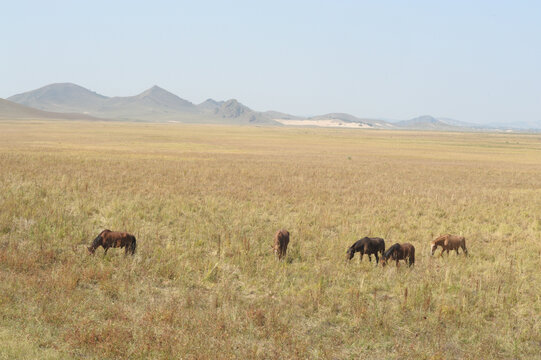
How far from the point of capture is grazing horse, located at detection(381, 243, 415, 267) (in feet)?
33.2

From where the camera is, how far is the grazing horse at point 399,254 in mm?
10133

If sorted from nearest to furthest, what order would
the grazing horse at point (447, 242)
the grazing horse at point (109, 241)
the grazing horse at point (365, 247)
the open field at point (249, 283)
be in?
the open field at point (249, 283) < the grazing horse at point (109, 241) < the grazing horse at point (365, 247) < the grazing horse at point (447, 242)

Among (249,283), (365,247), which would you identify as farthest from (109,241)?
(365,247)

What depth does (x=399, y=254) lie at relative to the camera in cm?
1023

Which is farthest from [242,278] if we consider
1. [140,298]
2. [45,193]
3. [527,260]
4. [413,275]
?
[45,193]

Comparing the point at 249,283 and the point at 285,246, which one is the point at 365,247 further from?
the point at 249,283

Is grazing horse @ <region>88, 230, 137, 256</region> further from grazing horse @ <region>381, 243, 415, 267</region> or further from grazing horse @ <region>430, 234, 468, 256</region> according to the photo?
grazing horse @ <region>430, 234, 468, 256</region>

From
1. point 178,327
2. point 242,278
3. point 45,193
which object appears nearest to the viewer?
point 178,327

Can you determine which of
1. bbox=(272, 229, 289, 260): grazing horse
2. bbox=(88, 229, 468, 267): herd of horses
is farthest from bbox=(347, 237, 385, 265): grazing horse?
bbox=(272, 229, 289, 260): grazing horse

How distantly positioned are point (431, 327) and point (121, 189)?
16163 mm

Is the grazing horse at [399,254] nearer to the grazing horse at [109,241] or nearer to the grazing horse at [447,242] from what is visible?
the grazing horse at [447,242]

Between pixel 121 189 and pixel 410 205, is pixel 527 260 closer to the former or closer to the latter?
pixel 410 205

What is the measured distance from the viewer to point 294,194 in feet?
70.3

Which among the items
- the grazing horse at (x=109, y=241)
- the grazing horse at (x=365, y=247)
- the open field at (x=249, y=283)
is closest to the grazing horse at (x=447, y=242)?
the open field at (x=249, y=283)
